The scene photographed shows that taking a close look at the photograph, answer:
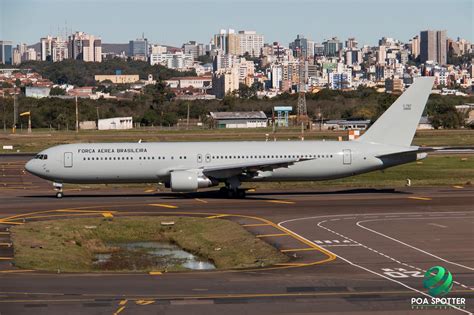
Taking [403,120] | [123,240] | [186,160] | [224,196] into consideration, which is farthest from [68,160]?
[403,120]

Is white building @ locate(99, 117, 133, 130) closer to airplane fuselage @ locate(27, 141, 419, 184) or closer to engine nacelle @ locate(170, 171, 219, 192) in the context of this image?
airplane fuselage @ locate(27, 141, 419, 184)

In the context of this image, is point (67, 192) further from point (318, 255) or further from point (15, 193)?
point (318, 255)

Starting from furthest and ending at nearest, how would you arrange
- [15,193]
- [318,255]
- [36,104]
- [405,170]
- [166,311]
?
[36,104]
[405,170]
[15,193]
[318,255]
[166,311]

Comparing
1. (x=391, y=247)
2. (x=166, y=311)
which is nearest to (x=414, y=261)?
(x=391, y=247)

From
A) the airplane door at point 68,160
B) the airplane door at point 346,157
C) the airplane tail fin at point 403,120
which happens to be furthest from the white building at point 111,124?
the airplane door at point 346,157

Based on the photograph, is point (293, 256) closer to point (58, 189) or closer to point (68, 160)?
point (68, 160)

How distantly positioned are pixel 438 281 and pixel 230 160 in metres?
27.7

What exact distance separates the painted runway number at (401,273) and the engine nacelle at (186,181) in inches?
930

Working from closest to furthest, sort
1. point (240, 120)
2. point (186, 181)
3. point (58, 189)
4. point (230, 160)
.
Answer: point (186, 181) → point (230, 160) → point (58, 189) → point (240, 120)

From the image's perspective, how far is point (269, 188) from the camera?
60.4 meters

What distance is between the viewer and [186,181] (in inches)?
2076

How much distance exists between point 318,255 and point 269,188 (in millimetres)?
26448

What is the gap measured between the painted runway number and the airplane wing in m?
23.2

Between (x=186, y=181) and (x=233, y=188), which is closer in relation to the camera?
(x=186, y=181)
